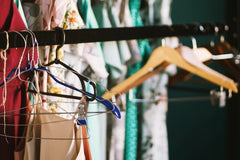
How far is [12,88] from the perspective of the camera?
3.33ft

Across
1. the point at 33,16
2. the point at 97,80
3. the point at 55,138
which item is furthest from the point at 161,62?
the point at 55,138

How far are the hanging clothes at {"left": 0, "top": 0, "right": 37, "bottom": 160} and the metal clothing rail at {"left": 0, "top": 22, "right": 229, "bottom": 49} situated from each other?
1.6 inches

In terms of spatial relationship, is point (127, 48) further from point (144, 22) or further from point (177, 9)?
point (177, 9)

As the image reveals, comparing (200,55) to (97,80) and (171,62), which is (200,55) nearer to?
(171,62)

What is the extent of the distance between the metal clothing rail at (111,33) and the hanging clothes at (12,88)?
1.6 inches

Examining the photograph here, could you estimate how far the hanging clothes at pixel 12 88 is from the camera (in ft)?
3.22

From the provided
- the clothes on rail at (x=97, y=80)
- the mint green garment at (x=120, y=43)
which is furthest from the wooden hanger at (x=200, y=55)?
the mint green garment at (x=120, y=43)

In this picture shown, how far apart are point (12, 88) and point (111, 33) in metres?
0.36

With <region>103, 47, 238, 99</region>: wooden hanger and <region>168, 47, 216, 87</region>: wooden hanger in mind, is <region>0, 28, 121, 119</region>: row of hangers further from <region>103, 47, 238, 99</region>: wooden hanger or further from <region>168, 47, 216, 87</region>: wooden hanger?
<region>168, 47, 216, 87</region>: wooden hanger

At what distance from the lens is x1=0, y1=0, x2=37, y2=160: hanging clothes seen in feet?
3.22

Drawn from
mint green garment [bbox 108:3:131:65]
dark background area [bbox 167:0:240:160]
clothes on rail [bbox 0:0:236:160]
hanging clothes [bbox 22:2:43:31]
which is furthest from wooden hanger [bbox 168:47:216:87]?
hanging clothes [bbox 22:2:43:31]

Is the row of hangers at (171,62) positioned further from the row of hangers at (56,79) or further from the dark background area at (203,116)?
the dark background area at (203,116)

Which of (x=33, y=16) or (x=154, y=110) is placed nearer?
Answer: (x=33, y=16)

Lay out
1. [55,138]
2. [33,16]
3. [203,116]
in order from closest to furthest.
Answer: [55,138] → [33,16] → [203,116]
